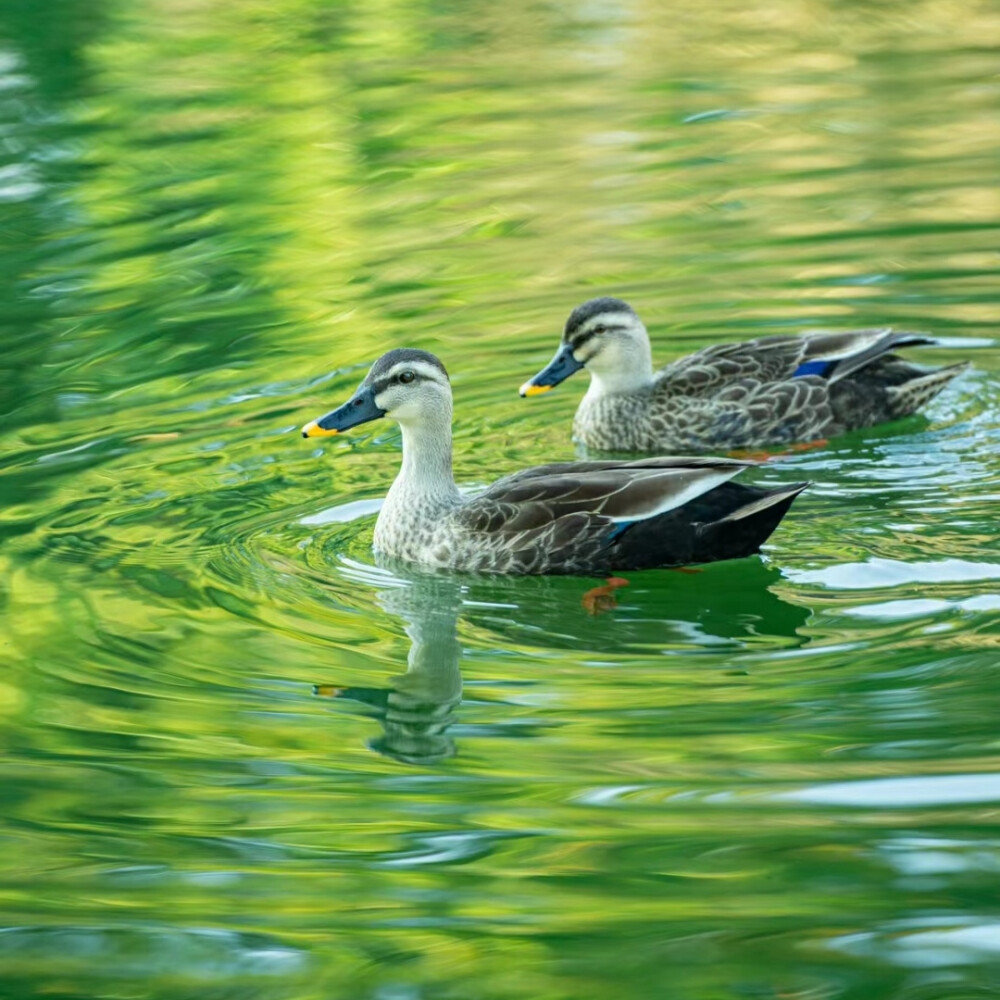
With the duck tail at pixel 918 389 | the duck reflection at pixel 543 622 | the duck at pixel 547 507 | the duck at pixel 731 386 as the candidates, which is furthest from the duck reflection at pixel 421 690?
the duck tail at pixel 918 389

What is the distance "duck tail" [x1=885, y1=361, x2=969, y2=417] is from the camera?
38.9 feet

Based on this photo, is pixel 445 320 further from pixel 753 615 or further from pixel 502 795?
pixel 502 795

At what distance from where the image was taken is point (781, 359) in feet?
40.0

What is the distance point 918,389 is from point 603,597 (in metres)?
3.21

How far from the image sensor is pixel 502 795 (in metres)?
7.42

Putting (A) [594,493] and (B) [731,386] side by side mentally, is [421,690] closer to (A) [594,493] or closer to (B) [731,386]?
(A) [594,493]

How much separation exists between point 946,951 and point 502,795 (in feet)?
6.16

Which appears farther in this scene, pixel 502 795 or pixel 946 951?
pixel 502 795

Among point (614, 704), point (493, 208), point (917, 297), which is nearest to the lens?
point (614, 704)

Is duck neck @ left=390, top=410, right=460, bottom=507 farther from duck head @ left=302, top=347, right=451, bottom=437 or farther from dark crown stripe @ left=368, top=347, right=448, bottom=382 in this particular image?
dark crown stripe @ left=368, top=347, right=448, bottom=382

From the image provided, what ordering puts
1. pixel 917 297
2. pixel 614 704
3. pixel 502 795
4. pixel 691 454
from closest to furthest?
pixel 502 795 → pixel 614 704 → pixel 691 454 → pixel 917 297

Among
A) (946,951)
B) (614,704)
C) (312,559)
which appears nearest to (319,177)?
(312,559)

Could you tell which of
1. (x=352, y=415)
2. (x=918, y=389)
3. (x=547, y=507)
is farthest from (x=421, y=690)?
(x=918, y=389)

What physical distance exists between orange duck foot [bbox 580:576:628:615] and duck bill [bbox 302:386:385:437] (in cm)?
151
